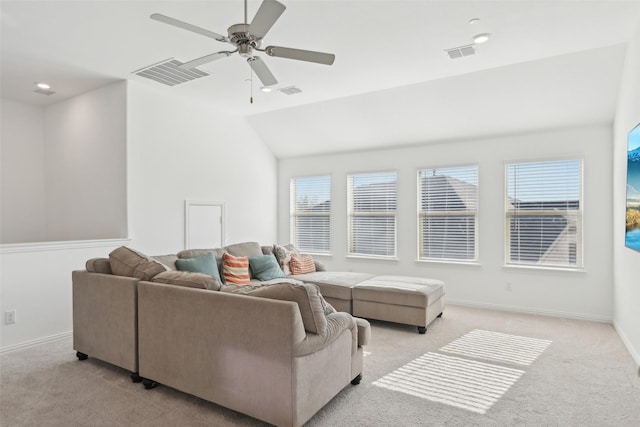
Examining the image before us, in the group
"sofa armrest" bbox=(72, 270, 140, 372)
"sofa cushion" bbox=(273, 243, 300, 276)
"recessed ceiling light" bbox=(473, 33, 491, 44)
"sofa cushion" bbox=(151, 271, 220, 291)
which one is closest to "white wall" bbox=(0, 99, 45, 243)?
"sofa armrest" bbox=(72, 270, 140, 372)

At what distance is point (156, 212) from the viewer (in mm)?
5090

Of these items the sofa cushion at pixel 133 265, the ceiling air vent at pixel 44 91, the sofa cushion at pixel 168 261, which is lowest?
the sofa cushion at pixel 168 261

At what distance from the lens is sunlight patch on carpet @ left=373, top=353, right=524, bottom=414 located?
269cm

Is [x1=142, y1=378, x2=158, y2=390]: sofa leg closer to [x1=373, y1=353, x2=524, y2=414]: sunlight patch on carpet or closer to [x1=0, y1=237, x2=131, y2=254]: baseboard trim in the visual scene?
[x1=373, y1=353, x2=524, y2=414]: sunlight patch on carpet

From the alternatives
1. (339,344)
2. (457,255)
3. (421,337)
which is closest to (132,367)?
(339,344)

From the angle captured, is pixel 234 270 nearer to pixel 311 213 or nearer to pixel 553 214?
pixel 311 213

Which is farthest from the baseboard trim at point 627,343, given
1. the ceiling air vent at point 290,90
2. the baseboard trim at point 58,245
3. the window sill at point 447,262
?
the baseboard trim at point 58,245

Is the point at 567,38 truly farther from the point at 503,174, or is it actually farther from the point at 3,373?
the point at 3,373

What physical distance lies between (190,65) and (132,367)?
2401 millimetres

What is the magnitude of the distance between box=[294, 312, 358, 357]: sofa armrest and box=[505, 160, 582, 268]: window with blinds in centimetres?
353

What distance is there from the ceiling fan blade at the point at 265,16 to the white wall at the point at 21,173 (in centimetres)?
496

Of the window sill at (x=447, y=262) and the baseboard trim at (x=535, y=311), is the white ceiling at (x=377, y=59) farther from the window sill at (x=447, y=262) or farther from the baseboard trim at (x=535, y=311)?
the baseboard trim at (x=535, y=311)

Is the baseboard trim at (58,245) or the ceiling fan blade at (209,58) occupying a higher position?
the ceiling fan blade at (209,58)

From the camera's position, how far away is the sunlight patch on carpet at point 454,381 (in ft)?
8.81
